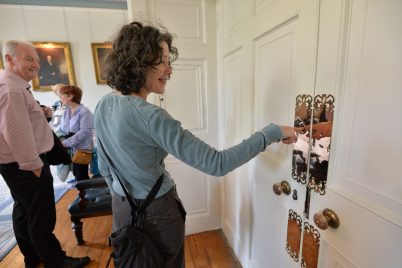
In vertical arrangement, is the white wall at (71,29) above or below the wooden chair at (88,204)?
above

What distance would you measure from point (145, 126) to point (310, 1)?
661 mm

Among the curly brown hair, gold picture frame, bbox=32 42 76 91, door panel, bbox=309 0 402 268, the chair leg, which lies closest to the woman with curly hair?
the curly brown hair

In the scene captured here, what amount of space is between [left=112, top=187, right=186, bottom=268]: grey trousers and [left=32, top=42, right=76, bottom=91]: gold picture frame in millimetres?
3082

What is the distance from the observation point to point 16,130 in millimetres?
1203

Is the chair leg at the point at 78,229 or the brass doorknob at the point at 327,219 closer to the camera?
the brass doorknob at the point at 327,219

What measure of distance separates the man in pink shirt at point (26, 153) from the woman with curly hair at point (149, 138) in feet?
2.38

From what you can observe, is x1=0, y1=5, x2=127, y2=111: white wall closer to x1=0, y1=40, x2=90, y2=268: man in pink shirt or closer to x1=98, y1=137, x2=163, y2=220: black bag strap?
x1=0, y1=40, x2=90, y2=268: man in pink shirt

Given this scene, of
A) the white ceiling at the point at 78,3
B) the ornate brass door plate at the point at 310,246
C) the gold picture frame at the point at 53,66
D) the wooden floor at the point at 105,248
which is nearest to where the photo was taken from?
the ornate brass door plate at the point at 310,246

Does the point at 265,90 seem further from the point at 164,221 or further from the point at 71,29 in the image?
the point at 71,29

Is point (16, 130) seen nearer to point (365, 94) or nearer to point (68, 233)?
point (68, 233)

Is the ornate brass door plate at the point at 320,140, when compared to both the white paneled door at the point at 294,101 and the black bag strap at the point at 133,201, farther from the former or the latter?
the black bag strap at the point at 133,201

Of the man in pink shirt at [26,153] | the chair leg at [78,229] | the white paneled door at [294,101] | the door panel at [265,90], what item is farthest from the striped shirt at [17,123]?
the door panel at [265,90]

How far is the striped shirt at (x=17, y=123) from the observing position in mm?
1188

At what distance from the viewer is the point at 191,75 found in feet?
5.39
